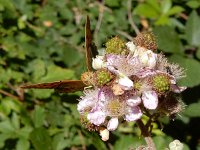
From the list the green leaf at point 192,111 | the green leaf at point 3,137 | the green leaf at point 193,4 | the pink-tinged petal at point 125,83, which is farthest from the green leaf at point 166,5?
the pink-tinged petal at point 125,83

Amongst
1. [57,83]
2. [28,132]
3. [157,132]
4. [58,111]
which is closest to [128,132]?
[157,132]

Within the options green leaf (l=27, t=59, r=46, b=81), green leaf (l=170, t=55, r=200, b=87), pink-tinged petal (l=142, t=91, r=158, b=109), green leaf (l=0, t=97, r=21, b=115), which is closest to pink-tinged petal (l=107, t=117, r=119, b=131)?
pink-tinged petal (l=142, t=91, r=158, b=109)

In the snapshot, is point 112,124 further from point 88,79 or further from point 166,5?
point 166,5

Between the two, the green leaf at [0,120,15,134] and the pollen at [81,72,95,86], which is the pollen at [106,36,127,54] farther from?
the green leaf at [0,120,15,134]

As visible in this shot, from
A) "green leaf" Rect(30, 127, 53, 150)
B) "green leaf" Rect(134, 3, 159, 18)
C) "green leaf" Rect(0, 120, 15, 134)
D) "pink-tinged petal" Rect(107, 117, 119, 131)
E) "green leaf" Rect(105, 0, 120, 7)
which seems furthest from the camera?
"green leaf" Rect(105, 0, 120, 7)

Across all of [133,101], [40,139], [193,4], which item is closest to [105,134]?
[133,101]

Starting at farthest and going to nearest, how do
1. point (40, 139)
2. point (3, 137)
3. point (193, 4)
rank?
point (193, 4)
point (3, 137)
point (40, 139)
